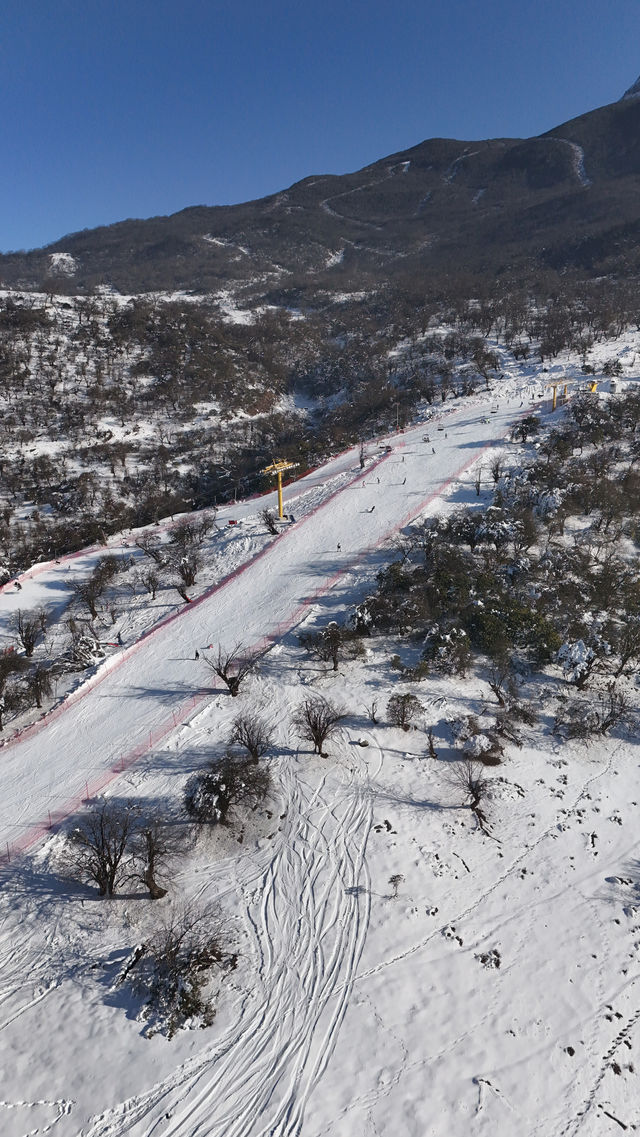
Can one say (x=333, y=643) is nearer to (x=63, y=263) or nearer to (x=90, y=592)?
(x=90, y=592)

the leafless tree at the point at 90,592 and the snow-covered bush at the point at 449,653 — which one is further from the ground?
the leafless tree at the point at 90,592

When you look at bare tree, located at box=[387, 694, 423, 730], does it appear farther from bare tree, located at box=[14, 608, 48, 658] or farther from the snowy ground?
bare tree, located at box=[14, 608, 48, 658]

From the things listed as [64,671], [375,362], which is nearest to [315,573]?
[64,671]

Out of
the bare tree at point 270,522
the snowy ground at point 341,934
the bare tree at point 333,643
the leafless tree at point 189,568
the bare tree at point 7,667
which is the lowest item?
the snowy ground at point 341,934

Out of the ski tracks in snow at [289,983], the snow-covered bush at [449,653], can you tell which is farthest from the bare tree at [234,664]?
the snow-covered bush at [449,653]

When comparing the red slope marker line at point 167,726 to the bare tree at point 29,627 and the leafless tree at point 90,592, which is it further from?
the bare tree at point 29,627

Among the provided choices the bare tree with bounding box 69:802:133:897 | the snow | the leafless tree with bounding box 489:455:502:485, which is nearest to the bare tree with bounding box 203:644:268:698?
the bare tree with bounding box 69:802:133:897
